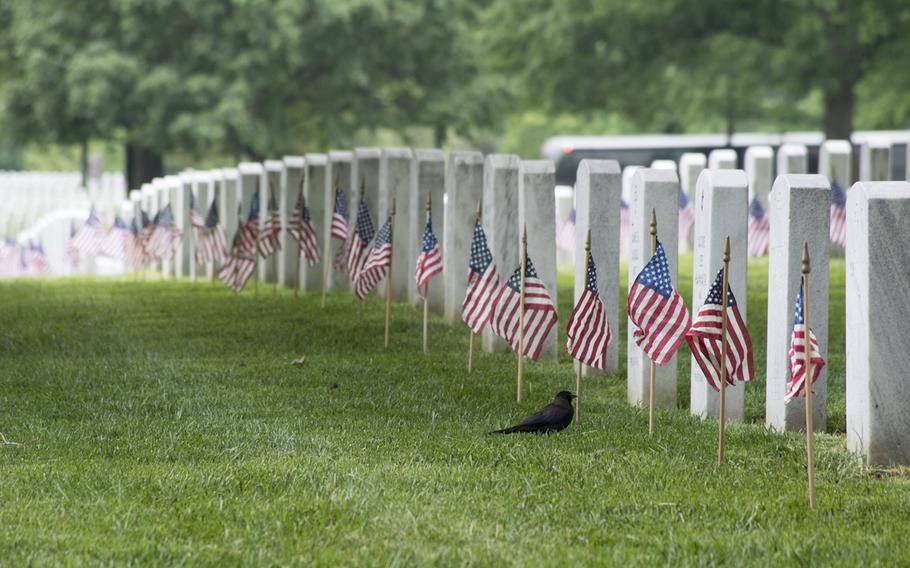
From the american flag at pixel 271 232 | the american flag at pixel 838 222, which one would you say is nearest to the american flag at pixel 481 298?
the american flag at pixel 271 232

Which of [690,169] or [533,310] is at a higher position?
[690,169]

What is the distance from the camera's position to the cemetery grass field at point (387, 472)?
629 cm

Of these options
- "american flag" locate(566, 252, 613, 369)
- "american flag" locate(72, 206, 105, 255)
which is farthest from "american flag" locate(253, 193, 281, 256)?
"american flag" locate(566, 252, 613, 369)

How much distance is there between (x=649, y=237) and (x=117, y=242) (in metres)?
16.7

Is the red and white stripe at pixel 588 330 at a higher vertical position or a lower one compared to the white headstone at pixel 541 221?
lower

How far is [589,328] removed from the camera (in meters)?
9.38

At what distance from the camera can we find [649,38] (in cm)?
4012

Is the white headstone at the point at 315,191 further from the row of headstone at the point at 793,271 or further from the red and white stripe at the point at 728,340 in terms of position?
the red and white stripe at the point at 728,340

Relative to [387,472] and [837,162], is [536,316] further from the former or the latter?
[837,162]

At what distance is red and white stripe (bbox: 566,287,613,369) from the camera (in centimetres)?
935

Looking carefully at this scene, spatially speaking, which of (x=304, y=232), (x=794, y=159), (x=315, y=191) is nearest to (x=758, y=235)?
(x=794, y=159)

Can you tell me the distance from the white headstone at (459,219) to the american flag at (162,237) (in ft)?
29.8

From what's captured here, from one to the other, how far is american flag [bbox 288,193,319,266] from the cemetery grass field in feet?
13.3

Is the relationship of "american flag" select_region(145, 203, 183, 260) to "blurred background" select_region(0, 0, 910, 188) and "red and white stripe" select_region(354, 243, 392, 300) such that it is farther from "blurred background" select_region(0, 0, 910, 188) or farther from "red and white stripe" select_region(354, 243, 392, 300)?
"blurred background" select_region(0, 0, 910, 188)
